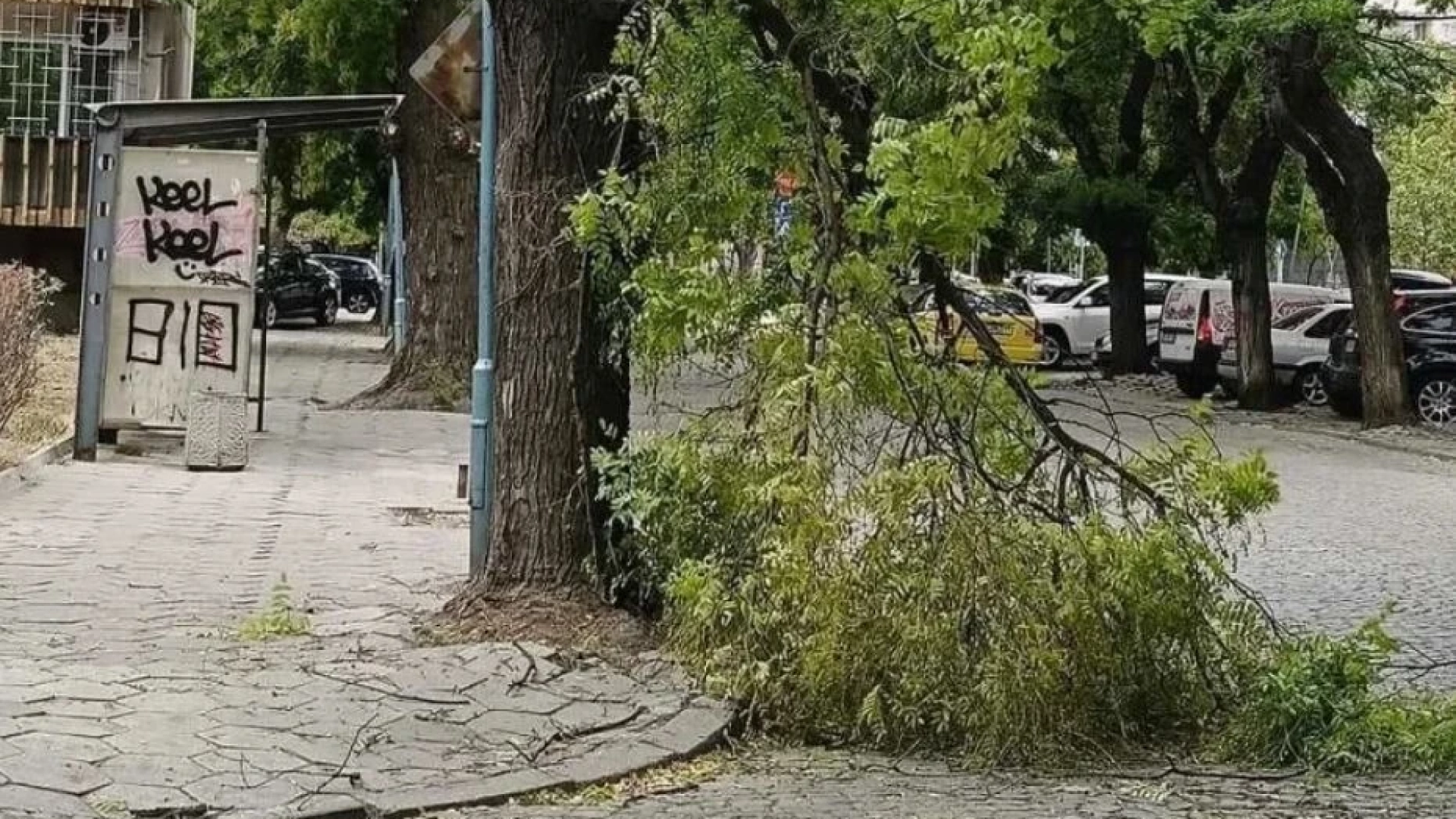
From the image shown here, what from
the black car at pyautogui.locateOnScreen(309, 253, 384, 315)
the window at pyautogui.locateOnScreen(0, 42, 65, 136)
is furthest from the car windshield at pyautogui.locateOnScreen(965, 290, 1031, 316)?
the black car at pyautogui.locateOnScreen(309, 253, 384, 315)

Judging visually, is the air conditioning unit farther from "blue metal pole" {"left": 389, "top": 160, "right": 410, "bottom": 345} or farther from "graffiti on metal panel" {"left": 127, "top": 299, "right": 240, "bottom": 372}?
"graffiti on metal panel" {"left": 127, "top": 299, "right": 240, "bottom": 372}

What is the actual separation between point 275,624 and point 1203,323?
23.0 m

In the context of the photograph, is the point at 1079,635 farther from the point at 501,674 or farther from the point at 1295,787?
the point at 501,674

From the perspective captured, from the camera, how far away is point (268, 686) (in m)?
7.64

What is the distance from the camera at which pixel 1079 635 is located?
7312mm

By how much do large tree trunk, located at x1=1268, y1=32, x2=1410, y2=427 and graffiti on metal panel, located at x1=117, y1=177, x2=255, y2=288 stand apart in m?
12.7

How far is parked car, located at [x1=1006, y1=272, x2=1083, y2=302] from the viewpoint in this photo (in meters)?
42.9

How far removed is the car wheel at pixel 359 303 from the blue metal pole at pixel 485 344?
4668cm

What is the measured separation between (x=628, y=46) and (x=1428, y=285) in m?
32.6

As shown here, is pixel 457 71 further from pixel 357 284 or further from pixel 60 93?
pixel 357 284

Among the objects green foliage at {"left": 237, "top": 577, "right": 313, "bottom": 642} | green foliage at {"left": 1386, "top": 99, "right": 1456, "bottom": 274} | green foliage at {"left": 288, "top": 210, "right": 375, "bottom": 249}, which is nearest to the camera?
green foliage at {"left": 237, "top": 577, "right": 313, "bottom": 642}

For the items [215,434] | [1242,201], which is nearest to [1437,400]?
[1242,201]

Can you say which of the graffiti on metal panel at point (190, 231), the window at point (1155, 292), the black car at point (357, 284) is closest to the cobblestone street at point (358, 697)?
the graffiti on metal panel at point (190, 231)

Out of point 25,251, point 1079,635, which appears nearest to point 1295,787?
point 1079,635
